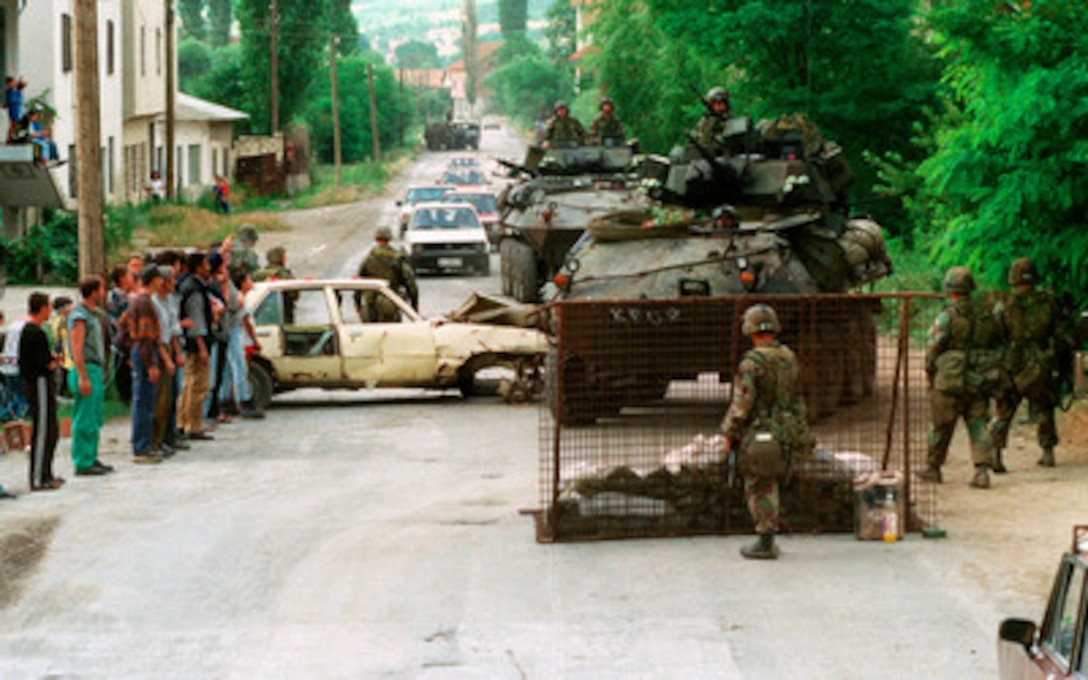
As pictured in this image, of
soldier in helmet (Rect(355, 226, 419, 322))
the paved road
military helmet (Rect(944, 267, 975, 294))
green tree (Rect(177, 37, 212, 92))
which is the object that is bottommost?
the paved road

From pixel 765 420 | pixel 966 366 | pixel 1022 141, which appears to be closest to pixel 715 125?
pixel 1022 141

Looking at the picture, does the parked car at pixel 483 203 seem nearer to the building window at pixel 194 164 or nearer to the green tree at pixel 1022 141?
the building window at pixel 194 164

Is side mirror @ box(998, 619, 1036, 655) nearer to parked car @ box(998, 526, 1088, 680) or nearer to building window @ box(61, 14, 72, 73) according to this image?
parked car @ box(998, 526, 1088, 680)

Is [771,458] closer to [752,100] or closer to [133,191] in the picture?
[752,100]

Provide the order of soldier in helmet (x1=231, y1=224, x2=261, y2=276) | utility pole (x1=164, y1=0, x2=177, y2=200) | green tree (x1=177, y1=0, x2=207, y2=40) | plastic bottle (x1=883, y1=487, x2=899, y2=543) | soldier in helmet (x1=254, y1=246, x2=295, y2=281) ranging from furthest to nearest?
green tree (x1=177, y1=0, x2=207, y2=40)
utility pole (x1=164, y1=0, x2=177, y2=200)
soldier in helmet (x1=254, y1=246, x2=295, y2=281)
soldier in helmet (x1=231, y1=224, x2=261, y2=276)
plastic bottle (x1=883, y1=487, x2=899, y2=543)

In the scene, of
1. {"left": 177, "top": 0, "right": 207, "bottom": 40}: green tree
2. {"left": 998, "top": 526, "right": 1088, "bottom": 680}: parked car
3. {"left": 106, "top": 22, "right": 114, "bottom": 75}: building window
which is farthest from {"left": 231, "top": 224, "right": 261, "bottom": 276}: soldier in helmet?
{"left": 177, "top": 0, "right": 207, "bottom": 40}: green tree

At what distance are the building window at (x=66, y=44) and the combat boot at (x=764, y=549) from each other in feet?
99.3

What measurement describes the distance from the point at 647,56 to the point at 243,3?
31.2m

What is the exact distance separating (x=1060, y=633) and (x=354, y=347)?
14404mm

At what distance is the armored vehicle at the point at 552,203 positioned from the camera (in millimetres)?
28688

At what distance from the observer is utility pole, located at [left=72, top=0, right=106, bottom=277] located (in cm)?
2195

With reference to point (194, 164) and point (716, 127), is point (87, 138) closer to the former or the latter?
point (716, 127)

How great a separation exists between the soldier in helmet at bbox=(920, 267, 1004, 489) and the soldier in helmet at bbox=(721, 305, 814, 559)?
9.22 ft

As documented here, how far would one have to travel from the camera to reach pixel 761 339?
1234cm
